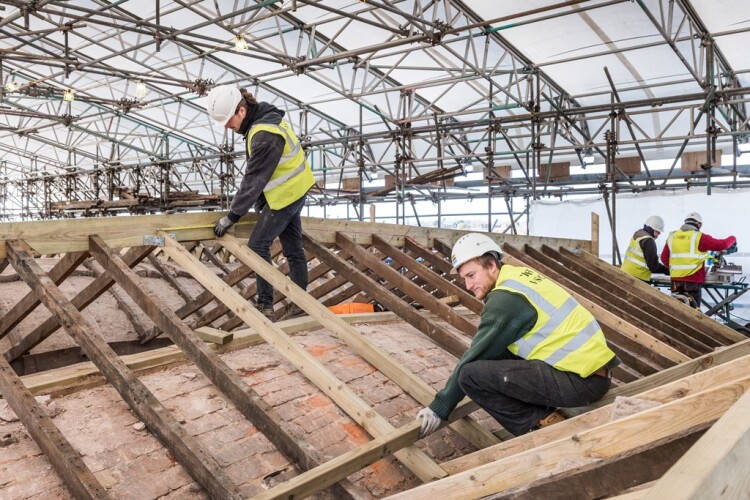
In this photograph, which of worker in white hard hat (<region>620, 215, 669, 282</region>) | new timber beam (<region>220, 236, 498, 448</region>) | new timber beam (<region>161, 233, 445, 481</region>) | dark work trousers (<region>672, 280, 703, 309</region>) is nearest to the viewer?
new timber beam (<region>161, 233, 445, 481</region>)

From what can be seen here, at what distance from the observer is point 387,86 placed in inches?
609

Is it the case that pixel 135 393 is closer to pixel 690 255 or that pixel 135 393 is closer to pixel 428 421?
pixel 428 421

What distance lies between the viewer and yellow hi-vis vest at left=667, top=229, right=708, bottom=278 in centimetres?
1022

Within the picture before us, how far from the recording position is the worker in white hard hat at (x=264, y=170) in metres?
4.30

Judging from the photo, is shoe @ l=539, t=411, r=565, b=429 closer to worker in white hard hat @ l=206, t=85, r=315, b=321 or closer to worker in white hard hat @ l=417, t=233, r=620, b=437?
worker in white hard hat @ l=417, t=233, r=620, b=437

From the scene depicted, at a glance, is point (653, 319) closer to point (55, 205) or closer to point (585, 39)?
point (585, 39)

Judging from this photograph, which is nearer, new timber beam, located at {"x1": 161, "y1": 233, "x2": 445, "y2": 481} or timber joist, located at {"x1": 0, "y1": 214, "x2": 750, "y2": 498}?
timber joist, located at {"x1": 0, "y1": 214, "x2": 750, "y2": 498}

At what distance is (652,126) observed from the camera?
1483 centimetres

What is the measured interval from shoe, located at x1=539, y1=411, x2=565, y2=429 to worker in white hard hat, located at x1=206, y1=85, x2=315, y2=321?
2387 mm

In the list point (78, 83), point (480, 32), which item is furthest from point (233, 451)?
point (78, 83)

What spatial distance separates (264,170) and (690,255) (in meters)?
8.75

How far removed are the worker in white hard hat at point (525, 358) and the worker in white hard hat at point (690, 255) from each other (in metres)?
7.94

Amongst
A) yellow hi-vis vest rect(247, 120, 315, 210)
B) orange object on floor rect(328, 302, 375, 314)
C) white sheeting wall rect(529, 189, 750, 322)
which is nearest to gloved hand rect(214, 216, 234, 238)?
yellow hi-vis vest rect(247, 120, 315, 210)

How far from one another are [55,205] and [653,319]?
20214 mm
